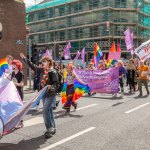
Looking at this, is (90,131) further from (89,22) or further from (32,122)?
(89,22)

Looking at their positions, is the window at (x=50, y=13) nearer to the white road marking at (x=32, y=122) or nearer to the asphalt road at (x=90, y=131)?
the asphalt road at (x=90, y=131)

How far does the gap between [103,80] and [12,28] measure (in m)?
9.48

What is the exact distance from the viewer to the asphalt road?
6.47 m

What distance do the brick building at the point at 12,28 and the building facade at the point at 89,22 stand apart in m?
34.6

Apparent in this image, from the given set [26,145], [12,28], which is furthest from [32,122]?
[12,28]

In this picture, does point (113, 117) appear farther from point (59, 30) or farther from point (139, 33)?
point (59, 30)

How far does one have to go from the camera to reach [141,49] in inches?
713

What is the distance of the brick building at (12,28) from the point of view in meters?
21.4

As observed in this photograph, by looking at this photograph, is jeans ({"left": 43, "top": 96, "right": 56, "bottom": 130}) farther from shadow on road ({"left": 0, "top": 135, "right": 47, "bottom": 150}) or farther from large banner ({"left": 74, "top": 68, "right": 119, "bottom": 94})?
large banner ({"left": 74, "top": 68, "right": 119, "bottom": 94})

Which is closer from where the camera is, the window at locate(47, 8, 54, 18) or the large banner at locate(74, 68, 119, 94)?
the large banner at locate(74, 68, 119, 94)

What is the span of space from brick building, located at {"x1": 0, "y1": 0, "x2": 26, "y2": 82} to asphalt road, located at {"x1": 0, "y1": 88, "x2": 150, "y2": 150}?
11723mm

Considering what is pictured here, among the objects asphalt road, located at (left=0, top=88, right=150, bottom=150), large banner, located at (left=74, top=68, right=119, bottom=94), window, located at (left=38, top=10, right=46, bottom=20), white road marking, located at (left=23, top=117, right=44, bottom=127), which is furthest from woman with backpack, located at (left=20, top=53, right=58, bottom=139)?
window, located at (left=38, top=10, right=46, bottom=20)

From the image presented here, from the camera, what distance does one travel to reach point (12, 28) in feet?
72.4

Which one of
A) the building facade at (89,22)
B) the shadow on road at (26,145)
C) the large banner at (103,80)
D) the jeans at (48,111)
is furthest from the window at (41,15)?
the shadow on road at (26,145)
